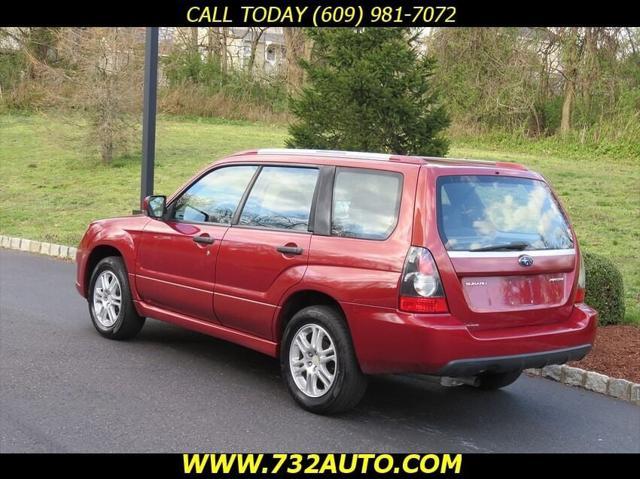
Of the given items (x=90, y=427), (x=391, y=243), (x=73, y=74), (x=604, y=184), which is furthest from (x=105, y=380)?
(x=73, y=74)

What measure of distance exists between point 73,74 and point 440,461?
55.4ft

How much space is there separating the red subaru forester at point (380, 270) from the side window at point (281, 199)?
1 centimetres

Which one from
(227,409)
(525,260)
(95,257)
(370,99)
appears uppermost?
(370,99)

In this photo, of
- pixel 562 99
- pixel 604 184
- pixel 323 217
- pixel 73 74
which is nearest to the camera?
pixel 323 217

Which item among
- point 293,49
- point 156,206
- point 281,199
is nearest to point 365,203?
point 281,199

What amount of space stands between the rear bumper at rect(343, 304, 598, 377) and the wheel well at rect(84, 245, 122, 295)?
318 cm

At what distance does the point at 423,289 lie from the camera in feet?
16.3

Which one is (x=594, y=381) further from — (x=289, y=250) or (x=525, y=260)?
(x=289, y=250)

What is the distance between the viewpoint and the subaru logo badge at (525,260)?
5230 mm

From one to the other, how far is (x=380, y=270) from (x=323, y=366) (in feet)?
2.79

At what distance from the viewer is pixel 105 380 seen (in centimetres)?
617

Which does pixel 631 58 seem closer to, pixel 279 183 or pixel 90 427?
pixel 279 183

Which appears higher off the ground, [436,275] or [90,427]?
[436,275]

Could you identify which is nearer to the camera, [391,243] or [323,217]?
[391,243]
